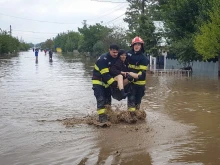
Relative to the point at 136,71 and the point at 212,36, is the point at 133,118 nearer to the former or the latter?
the point at 136,71

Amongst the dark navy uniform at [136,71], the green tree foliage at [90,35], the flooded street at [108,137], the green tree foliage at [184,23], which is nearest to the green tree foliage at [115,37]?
the green tree foliage at [90,35]

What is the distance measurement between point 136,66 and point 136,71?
0.37 ft

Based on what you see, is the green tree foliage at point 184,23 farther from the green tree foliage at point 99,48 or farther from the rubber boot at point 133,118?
the green tree foliage at point 99,48

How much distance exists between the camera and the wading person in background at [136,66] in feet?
24.3

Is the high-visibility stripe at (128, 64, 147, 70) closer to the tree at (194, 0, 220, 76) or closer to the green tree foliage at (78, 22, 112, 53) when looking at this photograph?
the tree at (194, 0, 220, 76)

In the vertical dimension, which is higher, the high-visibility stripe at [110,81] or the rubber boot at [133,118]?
the high-visibility stripe at [110,81]

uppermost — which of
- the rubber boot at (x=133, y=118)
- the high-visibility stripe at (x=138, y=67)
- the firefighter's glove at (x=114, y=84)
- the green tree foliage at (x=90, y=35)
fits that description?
the green tree foliage at (x=90, y=35)

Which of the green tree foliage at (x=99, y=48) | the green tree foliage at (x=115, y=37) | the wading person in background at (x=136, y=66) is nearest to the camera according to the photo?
the wading person in background at (x=136, y=66)

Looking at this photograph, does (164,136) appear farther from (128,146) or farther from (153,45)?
(153,45)

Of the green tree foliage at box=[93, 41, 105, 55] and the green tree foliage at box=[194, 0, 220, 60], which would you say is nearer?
the green tree foliage at box=[194, 0, 220, 60]

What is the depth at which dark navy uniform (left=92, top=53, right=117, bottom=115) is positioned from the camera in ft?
23.4

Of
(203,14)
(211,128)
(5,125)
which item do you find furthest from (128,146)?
(203,14)

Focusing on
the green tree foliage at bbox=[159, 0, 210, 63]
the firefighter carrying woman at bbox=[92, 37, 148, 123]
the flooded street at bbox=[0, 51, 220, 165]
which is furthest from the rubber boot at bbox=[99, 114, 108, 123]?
the green tree foliage at bbox=[159, 0, 210, 63]

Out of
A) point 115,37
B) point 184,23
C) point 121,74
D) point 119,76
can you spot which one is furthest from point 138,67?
point 115,37
